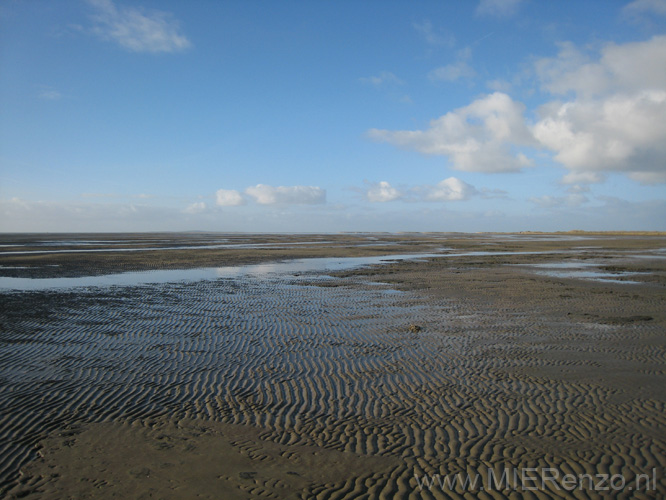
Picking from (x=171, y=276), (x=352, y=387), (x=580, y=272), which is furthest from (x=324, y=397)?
(x=580, y=272)

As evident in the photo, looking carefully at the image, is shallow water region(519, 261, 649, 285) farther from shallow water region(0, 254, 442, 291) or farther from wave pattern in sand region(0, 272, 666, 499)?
shallow water region(0, 254, 442, 291)

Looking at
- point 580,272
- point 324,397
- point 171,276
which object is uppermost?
point 580,272

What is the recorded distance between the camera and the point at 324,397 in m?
7.68

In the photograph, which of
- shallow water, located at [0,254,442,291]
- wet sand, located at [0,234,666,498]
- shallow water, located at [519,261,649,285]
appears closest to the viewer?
wet sand, located at [0,234,666,498]

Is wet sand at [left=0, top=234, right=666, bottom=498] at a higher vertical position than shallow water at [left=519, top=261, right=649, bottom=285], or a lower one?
lower

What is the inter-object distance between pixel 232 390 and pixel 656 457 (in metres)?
6.76

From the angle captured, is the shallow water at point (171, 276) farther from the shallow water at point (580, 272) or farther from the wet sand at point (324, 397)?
the shallow water at point (580, 272)

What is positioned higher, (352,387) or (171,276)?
(171,276)

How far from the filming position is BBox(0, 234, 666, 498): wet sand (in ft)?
17.2

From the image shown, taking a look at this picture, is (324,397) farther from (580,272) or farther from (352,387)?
(580,272)

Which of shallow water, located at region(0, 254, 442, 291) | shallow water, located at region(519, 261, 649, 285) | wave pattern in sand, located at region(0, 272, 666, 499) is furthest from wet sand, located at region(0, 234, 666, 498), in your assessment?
shallow water, located at region(519, 261, 649, 285)

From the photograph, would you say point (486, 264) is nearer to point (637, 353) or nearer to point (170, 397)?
point (637, 353)

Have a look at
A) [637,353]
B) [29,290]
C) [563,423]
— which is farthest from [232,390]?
[29,290]

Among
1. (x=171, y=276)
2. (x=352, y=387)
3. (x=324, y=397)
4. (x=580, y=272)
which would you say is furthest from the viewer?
(x=580, y=272)
